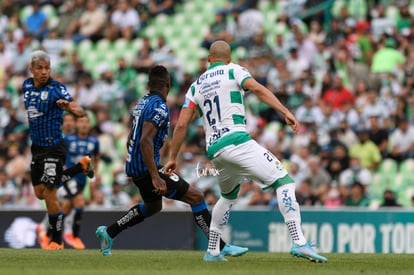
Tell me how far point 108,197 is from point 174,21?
23.8ft

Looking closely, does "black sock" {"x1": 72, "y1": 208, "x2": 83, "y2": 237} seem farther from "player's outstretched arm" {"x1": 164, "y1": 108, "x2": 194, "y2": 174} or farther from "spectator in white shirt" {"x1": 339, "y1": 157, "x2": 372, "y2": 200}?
"player's outstretched arm" {"x1": 164, "y1": 108, "x2": 194, "y2": 174}

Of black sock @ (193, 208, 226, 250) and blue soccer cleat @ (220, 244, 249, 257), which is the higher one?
black sock @ (193, 208, 226, 250)

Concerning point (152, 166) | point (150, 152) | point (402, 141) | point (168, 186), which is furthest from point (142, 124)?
point (402, 141)

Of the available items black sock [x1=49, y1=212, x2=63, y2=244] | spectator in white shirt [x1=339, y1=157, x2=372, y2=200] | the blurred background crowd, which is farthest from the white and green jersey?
spectator in white shirt [x1=339, y1=157, x2=372, y2=200]

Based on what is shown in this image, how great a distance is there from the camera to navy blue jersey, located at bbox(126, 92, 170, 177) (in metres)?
13.5

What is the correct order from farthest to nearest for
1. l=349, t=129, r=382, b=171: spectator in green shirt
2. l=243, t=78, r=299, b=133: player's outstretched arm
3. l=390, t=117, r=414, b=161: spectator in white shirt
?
l=349, t=129, r=382, b=171: spectator in green shirt
l=390, t=117, r=414, b=161: spectator in white shirt
l=243, t=78, r=299, b=133: player's outstretched arm

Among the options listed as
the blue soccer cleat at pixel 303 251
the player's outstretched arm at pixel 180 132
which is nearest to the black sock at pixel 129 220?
the player's outstretched arm at pixel 180 132

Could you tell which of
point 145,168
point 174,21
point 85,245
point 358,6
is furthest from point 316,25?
point 145,168

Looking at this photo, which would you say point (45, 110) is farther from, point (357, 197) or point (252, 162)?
point (357, 197)

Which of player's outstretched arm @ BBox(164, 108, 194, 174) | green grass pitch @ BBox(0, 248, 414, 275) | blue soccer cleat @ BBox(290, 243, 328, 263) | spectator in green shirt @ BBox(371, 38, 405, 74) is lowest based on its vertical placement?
green grass pitch @ BBox(0, 248, 414, 275)

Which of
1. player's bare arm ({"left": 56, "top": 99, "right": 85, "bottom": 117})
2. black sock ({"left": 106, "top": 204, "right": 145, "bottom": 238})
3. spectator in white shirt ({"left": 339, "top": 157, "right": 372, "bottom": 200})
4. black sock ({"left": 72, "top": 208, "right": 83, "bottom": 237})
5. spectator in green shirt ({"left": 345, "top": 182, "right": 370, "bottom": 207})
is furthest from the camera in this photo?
spectator in white shirt ({"left": 339, "top": 157, "right": 372, "bottom": 200})

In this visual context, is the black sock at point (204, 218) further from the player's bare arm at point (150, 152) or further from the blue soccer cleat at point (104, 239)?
the blue soccer cleat at point (104, 239)

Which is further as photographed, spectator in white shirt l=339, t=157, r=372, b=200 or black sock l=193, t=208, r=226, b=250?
spectator in white shirt l=339, t=157, r=372, b=200

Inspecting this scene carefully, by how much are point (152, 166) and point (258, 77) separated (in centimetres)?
1202
